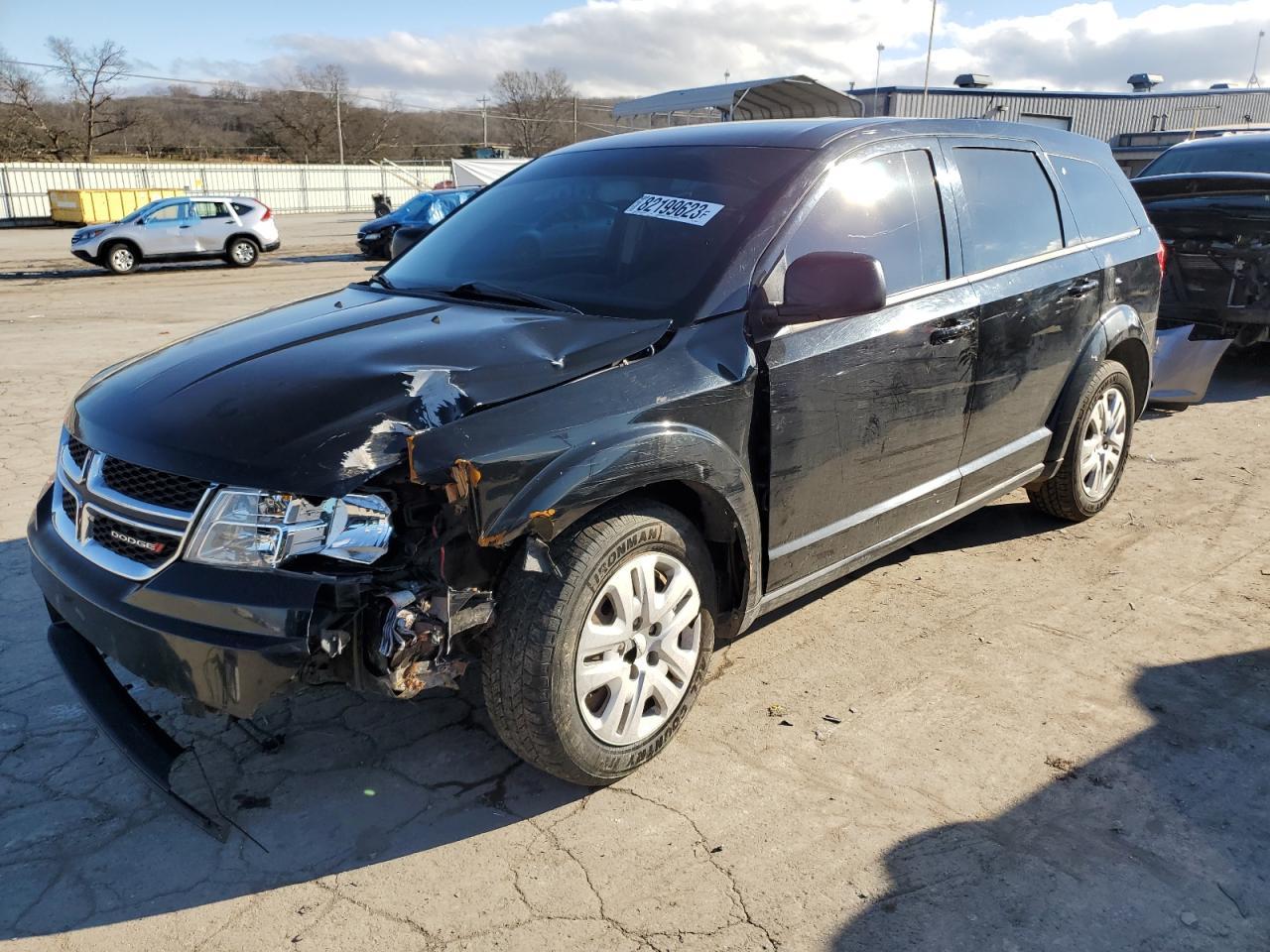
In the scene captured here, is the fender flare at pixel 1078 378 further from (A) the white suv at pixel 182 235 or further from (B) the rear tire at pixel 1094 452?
(A) the white suv at pixel 182 235

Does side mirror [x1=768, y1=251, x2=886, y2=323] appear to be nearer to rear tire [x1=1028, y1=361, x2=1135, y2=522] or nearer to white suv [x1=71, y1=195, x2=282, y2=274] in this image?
rear tire [x1=1028, y1=361, x2=1135, y2=522]

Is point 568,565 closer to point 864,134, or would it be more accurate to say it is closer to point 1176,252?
point 864,134

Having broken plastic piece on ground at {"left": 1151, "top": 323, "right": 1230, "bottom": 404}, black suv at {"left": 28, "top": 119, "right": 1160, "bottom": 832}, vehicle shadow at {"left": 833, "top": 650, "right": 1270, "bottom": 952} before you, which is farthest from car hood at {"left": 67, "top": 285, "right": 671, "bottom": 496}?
broken plastic piece on ground at {"left": 1151, "top": 323, "right": 1230, "bottom": 404}

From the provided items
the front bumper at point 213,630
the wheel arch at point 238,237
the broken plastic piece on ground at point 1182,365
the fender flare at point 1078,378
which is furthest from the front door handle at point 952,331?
the wheel arch at point 238,237

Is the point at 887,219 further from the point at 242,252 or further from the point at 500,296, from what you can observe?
the point at 242,252

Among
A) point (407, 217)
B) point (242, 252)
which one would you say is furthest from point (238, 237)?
point (407, 217)

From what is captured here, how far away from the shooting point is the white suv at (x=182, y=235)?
19734 millimetres

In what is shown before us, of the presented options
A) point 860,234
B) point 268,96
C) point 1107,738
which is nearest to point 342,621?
point 860,234

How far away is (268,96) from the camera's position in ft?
258

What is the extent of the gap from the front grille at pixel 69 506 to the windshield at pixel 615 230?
140 cm

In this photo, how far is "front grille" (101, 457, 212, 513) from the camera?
249cm

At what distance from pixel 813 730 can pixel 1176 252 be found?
6.83m

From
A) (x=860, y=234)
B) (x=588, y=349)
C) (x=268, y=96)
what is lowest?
(x=588, y=349)

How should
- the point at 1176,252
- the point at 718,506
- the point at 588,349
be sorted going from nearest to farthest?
the point at 588,349 < the point at 718,506 < the point at 1176,252
